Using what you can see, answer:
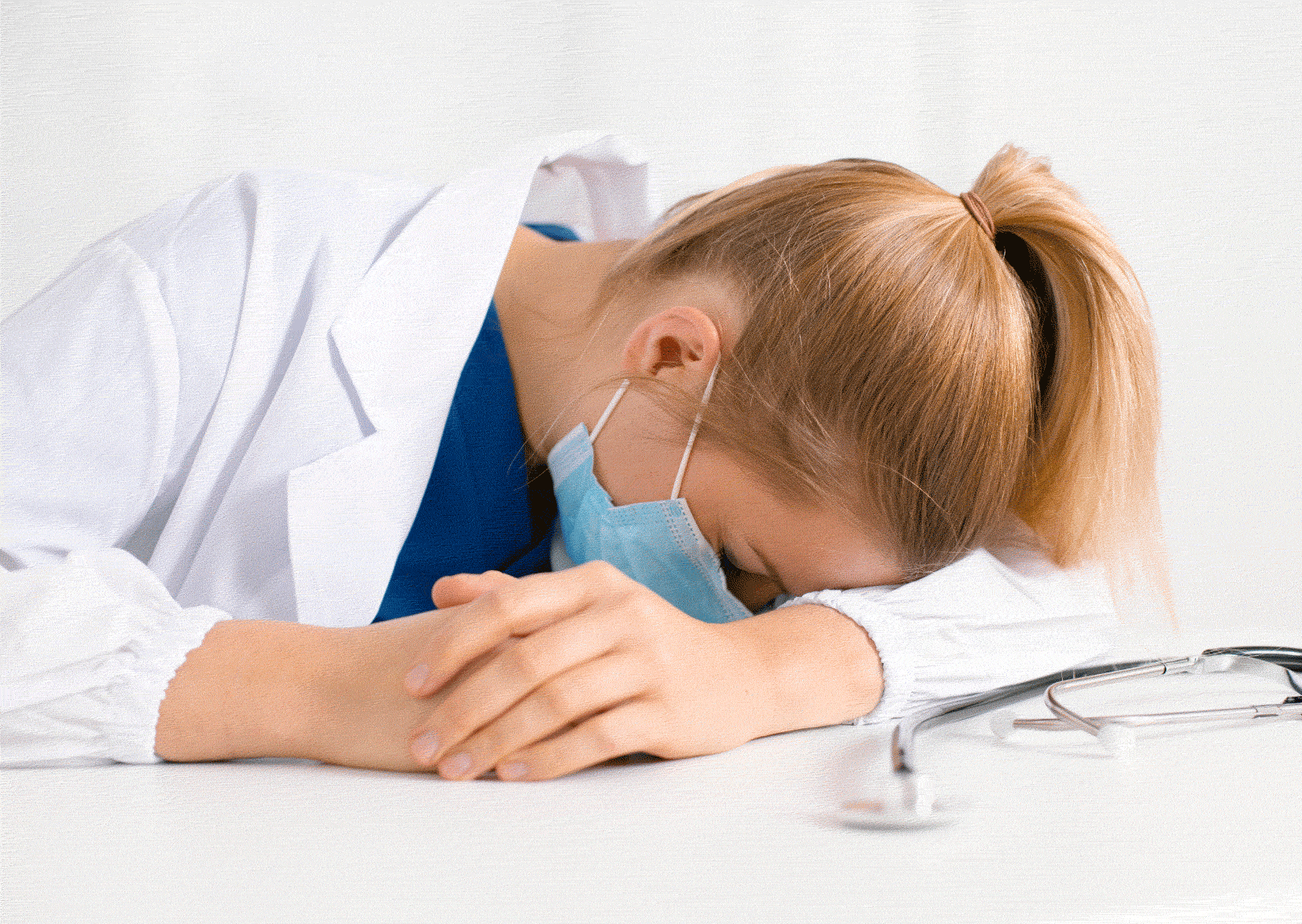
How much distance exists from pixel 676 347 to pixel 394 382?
0.61 ft

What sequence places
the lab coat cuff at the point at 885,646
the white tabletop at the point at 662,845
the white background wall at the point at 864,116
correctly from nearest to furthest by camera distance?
the white tabletop at the point at 662,845 → the lab coat cuff at the point at 885,646 → the white background wall at the point at 864,116

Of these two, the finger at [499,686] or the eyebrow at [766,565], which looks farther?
the eyebrow at [766,565]

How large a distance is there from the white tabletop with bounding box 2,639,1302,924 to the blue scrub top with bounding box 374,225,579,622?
10.9 inches

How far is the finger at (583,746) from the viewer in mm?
405

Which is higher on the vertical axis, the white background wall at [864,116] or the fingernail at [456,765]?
the white background wall at [864,116]

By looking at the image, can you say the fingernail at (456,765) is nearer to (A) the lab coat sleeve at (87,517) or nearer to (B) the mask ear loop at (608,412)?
(A) the lab coat sleeve at (87,517)

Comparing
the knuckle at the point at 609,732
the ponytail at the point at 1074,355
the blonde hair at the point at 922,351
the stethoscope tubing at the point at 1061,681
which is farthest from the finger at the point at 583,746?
the ponytail at the point at 1074,355

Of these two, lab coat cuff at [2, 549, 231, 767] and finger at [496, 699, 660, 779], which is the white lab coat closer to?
lab coat cuff at [2, 549, 231, 767]

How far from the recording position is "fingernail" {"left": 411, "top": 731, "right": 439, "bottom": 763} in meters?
0.41

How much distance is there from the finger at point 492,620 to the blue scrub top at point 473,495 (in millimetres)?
288

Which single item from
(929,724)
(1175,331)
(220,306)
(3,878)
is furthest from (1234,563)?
(3,878)

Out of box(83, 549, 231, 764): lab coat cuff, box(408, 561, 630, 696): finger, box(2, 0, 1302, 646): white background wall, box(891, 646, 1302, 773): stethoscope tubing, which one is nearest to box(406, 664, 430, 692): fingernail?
box(408, 561, 630, 696): finger

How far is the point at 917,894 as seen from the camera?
290 mm

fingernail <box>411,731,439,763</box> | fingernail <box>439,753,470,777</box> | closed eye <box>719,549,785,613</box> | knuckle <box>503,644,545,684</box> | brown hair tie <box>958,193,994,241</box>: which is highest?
brown hair tie <box>958,193,994,241</box>
